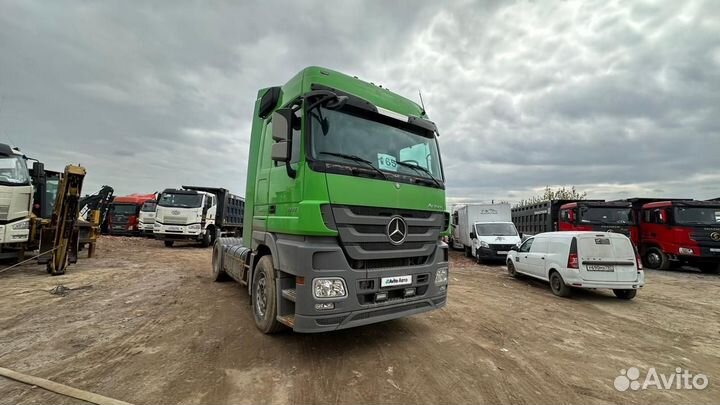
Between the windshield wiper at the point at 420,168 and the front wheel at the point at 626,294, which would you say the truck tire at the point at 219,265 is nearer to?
the windshield wiper at the point at 420,168

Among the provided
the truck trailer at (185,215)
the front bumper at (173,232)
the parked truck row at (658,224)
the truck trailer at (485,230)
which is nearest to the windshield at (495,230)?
the truck trailer at (485,230)

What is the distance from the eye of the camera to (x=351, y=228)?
3.37m

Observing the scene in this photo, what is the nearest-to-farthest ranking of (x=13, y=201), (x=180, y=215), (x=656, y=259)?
(x=13, y=201) < (x=656, y=259) < (x=180, y=215)

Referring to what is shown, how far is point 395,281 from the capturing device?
360 cm

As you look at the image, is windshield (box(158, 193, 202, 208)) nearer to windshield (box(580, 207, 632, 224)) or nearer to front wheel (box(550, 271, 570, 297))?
front wheel (box(550, 271, 570, 297))

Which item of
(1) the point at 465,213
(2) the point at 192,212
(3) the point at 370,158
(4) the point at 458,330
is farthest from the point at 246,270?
(1) the point at 465,213

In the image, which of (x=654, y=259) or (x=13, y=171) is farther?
(x=654, y=259)

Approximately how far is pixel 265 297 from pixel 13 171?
816 centimetres

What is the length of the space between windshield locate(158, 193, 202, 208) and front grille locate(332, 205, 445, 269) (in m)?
13.4

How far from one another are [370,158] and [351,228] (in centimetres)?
88

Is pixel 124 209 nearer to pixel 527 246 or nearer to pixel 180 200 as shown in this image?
pixel 180 200

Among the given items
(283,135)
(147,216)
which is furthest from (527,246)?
(147,216)

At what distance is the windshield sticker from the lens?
3760 mm

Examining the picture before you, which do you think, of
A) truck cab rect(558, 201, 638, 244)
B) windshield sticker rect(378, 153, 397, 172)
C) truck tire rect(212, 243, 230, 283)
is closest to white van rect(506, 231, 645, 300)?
windshield sticker rect(378, 153, 397, 172)
